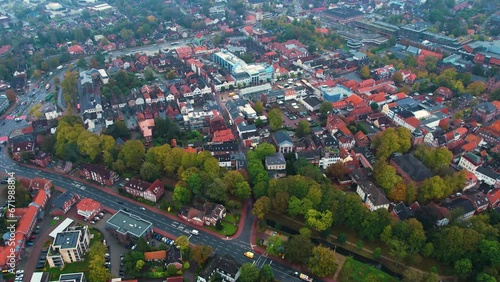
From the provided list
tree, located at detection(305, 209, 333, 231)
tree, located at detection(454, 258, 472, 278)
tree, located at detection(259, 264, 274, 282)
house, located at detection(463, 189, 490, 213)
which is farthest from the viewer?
house, located at detection(463, 189, 490, 213)

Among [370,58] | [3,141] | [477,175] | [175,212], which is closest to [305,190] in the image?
[175,212]

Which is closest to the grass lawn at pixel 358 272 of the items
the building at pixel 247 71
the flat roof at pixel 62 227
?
the flat roof at pixel 62 227

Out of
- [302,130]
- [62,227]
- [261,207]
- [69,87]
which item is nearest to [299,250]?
[261,207]

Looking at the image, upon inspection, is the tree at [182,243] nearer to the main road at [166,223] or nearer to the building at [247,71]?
the main road at [166,223]

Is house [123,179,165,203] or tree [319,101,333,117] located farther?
tree [319,101,333,117]

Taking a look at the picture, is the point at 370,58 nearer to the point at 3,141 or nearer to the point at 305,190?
the point at 305,190

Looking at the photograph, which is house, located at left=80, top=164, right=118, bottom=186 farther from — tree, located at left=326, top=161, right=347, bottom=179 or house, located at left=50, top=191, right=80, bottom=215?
tree, located at left=326, top=161, right=347, bottom=179

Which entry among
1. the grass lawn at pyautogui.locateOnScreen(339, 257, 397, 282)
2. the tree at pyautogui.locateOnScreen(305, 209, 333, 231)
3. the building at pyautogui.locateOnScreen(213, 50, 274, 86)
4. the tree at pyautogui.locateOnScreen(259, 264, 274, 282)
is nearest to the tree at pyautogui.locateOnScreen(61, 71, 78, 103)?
the building at pyautogui.locateOnScreen(213, 50, 274, 86)
